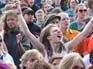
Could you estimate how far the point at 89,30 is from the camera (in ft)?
22.6

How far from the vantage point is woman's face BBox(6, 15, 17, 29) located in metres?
7.07

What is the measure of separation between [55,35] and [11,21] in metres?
0.97

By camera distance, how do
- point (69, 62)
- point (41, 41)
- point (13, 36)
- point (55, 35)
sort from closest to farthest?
point (69, 62)
point (55, 35)
point (41, 41)
point (13, 36)

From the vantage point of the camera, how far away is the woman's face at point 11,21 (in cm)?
707

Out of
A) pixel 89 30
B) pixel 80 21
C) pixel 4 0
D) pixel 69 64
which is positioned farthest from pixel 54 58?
pixel 4 0

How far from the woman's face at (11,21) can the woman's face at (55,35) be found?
799mm

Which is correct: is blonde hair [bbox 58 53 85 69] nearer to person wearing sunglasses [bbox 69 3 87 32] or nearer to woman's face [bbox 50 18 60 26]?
woman's face [bbox 50 18 60 26]

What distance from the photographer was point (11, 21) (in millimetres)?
7102

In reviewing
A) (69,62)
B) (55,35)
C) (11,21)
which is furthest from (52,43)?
(69,62)

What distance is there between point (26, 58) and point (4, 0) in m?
6.90

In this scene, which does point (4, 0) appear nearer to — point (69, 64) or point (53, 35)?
point (53, 35)

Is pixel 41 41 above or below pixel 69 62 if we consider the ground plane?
below

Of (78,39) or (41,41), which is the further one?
(78,39)

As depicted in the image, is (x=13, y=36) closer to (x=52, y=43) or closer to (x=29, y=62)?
(x=52, y=43)
